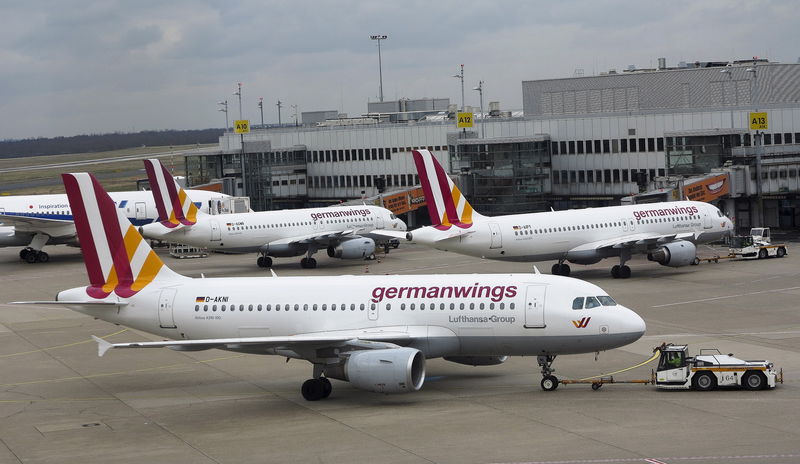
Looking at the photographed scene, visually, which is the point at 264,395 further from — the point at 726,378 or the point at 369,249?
the point at 369,249

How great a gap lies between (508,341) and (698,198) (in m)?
48.5

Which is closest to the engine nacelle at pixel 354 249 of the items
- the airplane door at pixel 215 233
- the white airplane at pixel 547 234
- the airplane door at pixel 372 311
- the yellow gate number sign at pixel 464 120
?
the airplane door at pixel 215 233

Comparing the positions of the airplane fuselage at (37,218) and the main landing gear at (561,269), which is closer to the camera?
the main landing gear at (561,269)

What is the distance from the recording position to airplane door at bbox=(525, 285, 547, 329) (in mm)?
35031

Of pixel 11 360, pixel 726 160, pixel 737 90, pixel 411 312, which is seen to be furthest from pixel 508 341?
pixel 737 90

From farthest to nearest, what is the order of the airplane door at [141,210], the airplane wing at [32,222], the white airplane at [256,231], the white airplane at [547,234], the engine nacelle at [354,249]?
1. the airplane door at [141,210]
2. the airplane wing at [32,222]
3. the engine nacelle at [354,249]
4. the white airplane at [256,231]
5. the white airplane at [547,234]

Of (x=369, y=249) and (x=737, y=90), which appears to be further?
(x=737, y=90)

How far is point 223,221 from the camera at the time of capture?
76.2 metres

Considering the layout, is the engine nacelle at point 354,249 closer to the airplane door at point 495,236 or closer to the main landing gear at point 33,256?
the airplane door at point 495,236

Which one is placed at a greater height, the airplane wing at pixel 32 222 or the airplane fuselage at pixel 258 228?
the airplane wing at pixel 32 222

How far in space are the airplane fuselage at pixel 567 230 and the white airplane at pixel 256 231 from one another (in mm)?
13617

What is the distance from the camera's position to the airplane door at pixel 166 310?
38.6m

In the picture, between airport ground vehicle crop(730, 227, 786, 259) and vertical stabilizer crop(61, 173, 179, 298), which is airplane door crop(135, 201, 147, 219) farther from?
vertical stabilizer crop(61, 173, 179, 298)

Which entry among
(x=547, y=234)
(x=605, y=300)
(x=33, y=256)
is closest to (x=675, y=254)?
(x=547, y=234)
